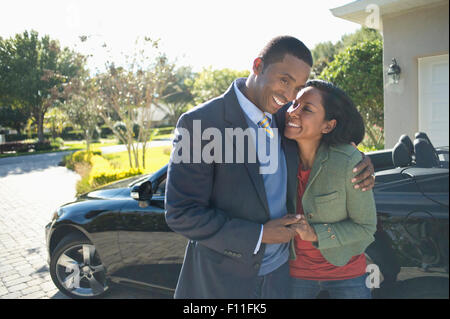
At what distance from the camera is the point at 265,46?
5.39ft

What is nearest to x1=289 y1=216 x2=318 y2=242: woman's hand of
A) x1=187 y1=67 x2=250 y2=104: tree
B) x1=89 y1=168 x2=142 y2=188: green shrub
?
x1=89 y1=168 x2=142 y2=188: green shrub

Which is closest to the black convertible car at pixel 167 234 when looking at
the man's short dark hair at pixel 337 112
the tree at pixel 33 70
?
the man's short dark hair at pixel 337 112

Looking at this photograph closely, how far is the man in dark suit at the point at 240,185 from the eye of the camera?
4.68 feet

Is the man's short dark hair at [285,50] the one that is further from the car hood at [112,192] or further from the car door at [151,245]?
the car hood at [112,192]

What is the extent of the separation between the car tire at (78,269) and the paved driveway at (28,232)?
0.69 feet

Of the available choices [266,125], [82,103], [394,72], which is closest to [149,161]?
[82,103]

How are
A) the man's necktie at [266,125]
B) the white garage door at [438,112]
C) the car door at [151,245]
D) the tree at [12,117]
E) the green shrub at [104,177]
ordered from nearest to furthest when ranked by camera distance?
the white garage door at [438,112], the man's necktie at [266,125], the car door at [151,245], the green shrub at [104,177], the tree at [12,117]

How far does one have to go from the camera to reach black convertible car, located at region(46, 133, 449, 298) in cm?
157

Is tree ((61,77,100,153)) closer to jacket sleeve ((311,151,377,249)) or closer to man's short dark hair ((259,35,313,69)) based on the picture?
man's short dark hair ((259,35,313,69))

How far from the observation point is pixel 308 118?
5.38 ft

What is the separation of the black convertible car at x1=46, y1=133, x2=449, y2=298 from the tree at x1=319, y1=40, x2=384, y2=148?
6874 mm

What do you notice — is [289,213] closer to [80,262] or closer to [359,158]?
[359,158]

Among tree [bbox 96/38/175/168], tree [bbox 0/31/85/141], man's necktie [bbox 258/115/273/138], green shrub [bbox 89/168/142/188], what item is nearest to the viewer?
man's necktie [bbox 258/115/273/138]

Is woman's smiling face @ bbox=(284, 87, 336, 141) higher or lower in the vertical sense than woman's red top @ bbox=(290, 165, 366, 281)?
higher
